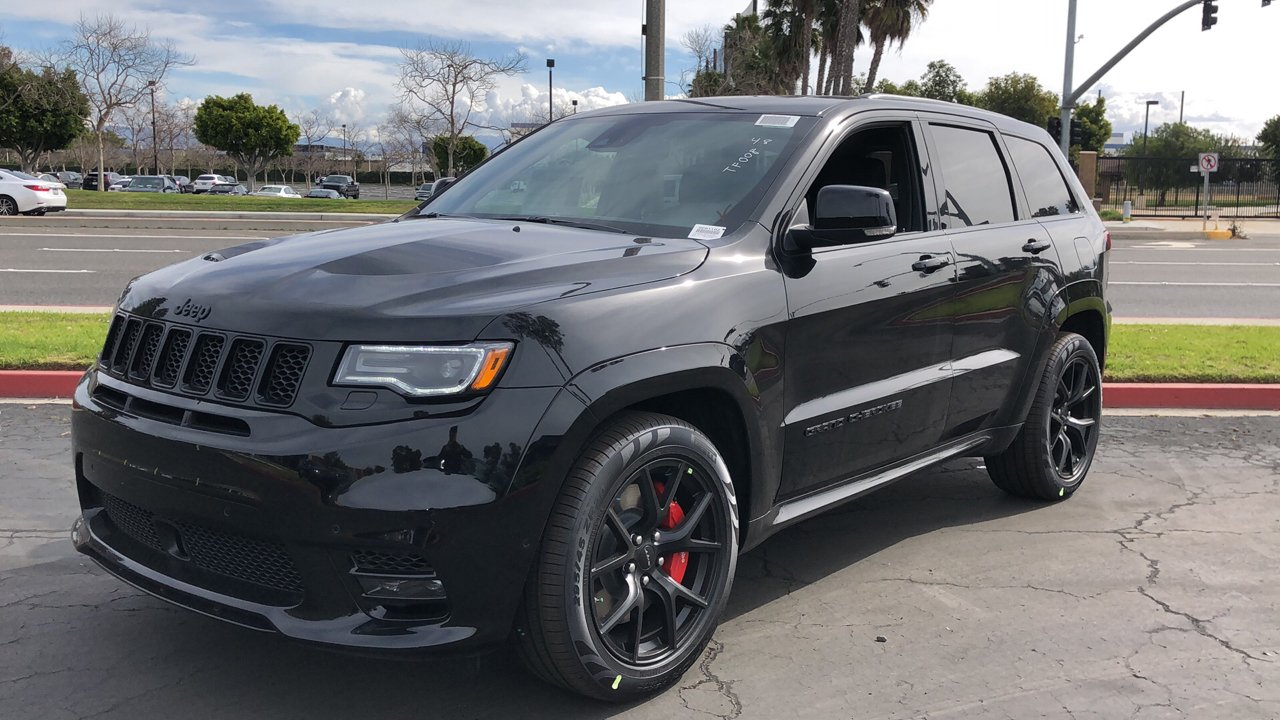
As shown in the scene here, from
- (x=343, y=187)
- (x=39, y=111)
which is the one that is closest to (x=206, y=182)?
(x=343, y=187)

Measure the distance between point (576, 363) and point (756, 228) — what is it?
997 millimetres

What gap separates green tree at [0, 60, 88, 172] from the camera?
135 feet

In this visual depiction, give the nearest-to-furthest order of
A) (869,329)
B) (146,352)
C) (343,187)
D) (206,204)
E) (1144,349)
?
(146,352), (869,329), (1144,349), (206,204), (343,187)

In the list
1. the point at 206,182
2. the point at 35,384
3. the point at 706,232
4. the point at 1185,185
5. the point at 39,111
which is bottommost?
the point at 35,384

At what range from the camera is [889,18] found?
1486 inches

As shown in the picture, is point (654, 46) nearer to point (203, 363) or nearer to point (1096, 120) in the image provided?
point (203, 363)

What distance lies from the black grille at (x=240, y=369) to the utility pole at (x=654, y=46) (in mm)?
8821

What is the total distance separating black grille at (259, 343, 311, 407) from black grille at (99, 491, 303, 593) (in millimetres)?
355

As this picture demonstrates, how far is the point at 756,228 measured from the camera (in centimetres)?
357

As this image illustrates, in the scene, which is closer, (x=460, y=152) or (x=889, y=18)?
(x=889, y=18)

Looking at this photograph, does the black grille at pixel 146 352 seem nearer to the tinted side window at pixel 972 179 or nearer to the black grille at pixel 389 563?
the black grille at pixel 389 563

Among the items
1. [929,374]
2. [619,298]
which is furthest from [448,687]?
[929,374]

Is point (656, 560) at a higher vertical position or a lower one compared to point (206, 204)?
lower

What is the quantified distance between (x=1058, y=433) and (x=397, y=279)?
3.48 m
